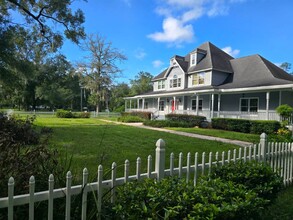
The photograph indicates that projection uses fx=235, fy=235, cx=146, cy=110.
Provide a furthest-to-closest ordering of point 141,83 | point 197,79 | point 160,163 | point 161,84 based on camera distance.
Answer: point 141,83 → point 161,84 → point 197,79 → point 160,163

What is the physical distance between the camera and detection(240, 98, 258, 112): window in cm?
2011

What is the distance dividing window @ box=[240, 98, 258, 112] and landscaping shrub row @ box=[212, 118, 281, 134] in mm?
3748

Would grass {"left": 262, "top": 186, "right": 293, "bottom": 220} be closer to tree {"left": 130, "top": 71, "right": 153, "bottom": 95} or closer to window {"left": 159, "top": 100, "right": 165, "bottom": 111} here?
window {"left": 159, "top": 100, "right": 165, "bottom": 111}

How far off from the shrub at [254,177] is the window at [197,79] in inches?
869

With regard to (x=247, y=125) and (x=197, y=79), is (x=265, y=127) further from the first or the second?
(x=197, y=79)

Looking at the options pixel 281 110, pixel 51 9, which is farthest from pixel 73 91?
pixel 281 110

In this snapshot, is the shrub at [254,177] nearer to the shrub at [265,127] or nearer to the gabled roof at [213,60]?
the shrub at [265,127]

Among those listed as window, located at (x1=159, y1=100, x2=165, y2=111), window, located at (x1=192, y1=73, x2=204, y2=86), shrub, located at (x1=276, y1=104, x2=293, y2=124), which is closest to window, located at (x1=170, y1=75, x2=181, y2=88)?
window, located at (x1=192, y1=73, x2=204, y2=86)

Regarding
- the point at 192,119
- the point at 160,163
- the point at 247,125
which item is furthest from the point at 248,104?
the point at 160,163

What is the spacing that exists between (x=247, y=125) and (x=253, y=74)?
718 cm

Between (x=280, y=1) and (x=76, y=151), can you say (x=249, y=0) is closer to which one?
(x=280, y=1)

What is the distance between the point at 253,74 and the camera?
21656 millimetres

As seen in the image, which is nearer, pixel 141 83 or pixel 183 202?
pixel 183 202

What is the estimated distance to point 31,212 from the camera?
2117 millimetres
